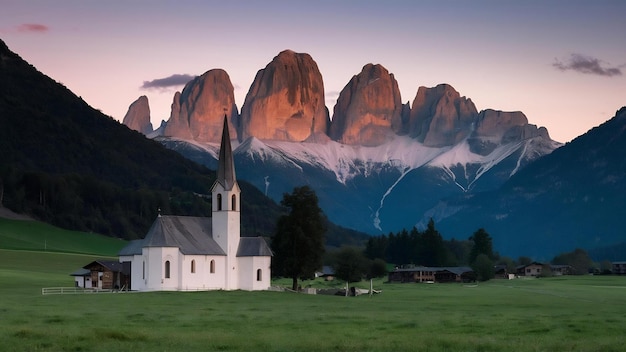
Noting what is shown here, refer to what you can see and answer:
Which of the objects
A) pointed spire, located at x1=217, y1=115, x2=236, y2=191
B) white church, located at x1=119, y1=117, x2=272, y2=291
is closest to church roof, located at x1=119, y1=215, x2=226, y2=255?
white church, located at x1=119, y1=117, x2=272, y2=291

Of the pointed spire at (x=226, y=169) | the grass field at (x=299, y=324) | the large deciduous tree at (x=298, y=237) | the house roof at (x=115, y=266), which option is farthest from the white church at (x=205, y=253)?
the grass field at (x=299, y=324)

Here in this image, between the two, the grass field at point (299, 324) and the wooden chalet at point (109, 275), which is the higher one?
the wooden chalet at point (109, 275)

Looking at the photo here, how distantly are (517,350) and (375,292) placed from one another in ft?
221

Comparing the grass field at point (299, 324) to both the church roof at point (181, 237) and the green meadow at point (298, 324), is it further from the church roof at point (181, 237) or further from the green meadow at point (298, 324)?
the church roof at point (181, 237)

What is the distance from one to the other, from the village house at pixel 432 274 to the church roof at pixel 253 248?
211 ft

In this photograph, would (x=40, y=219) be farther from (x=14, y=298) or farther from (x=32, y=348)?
(x=32, y=348)

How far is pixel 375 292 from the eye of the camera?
106 meters

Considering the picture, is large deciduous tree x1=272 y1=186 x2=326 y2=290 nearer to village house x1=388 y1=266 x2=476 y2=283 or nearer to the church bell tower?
the church bell tower

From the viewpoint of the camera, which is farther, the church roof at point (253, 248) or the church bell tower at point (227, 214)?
the church roof at point (253, 248)

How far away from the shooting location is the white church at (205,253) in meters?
101

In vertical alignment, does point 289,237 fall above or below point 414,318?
above

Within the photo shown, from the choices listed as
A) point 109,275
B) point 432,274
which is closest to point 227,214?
point 109,275

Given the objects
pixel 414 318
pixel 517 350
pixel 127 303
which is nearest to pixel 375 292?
pixel 127 303

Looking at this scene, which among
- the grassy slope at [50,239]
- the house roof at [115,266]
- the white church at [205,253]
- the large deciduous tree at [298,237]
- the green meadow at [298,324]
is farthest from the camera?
the grassy slope at [50,239]
